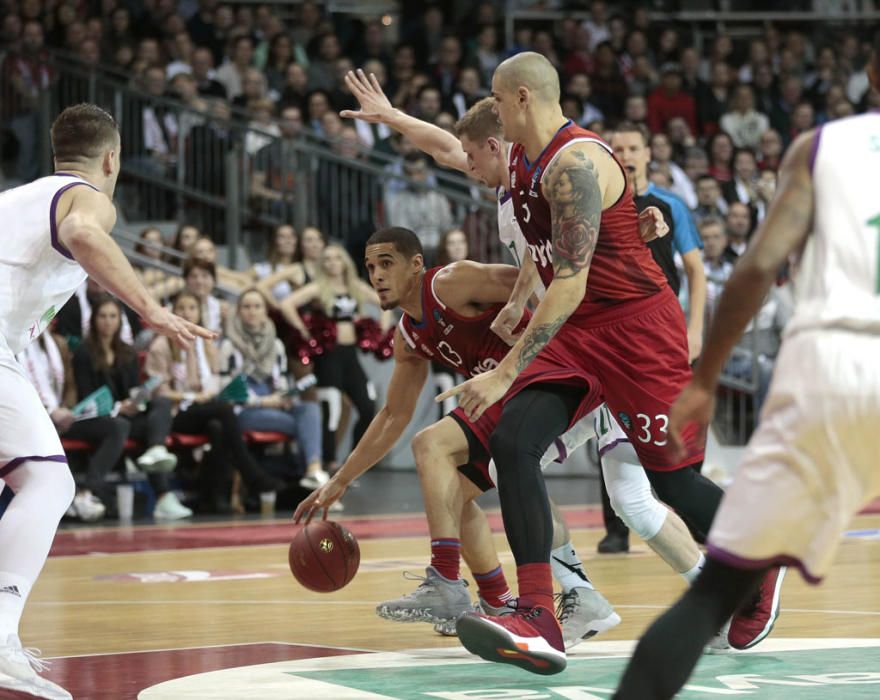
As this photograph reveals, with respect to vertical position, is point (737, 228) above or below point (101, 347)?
above

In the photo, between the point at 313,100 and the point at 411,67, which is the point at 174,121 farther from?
the point at 411,67

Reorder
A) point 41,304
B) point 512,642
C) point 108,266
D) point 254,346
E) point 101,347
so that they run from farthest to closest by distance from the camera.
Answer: point 254,346
point 101,347
point 41,304
point 108,266
point 512,642

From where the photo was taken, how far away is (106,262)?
4.82 m

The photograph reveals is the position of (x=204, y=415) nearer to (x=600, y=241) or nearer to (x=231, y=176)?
(x=231, y=176)

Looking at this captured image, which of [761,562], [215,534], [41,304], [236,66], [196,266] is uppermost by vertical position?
[236,66]

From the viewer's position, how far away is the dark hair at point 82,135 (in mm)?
5242

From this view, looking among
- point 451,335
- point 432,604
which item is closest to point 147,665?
point 432,604

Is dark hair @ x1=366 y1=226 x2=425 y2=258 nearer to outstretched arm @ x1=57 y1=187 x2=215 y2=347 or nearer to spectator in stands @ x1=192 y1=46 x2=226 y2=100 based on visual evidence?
outstretched arm @ x1=57 y1=187 x2=215 y2=347

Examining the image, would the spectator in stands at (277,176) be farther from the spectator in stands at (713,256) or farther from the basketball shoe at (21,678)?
the basketball shoe at (21,678)

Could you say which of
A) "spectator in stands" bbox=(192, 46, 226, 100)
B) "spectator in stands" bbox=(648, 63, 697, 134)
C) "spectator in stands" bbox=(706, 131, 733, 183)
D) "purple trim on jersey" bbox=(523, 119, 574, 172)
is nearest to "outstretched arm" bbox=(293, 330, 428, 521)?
"purple trim on jersey" bbox=(523, 119, 574, 172)

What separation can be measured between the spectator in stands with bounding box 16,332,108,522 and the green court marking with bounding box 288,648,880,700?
667cm

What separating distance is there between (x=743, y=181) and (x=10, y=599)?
43.9ft

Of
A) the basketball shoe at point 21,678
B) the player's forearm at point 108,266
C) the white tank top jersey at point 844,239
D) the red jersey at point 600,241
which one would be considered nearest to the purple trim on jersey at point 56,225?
the player's forearm at point 108,266

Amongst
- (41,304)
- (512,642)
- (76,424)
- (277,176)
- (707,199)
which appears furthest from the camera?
(277,176)
